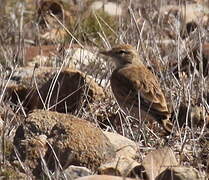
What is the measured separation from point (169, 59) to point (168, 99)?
1.28 m

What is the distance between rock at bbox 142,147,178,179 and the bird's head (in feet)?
8.79

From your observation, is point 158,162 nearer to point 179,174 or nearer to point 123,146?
point 179,174

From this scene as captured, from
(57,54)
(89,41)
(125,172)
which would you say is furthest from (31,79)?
(125,172)

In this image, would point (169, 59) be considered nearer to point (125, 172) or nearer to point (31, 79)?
point (31, 79)

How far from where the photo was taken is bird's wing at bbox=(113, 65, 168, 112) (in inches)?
322

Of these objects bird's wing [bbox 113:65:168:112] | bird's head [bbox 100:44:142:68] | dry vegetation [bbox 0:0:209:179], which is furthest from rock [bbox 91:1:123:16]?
bird's wing [bbox 113:65:168:112]

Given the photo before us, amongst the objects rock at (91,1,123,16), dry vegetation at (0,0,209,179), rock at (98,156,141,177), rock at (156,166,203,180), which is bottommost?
rock at (91,1,123,16)

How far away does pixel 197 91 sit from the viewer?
8.55 metres

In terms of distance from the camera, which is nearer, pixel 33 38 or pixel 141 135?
pixel 141 135

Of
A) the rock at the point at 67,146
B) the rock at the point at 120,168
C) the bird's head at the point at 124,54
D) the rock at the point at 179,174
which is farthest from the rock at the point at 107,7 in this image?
the rock at the point at 179,174

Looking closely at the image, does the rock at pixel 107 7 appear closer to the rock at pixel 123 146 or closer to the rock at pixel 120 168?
the rock at pixel 123 146

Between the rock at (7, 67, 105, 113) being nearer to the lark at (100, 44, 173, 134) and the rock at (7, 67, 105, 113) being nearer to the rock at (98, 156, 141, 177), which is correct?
the lark at (100, 44, 173, 134)

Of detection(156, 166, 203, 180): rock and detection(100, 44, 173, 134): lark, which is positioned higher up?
detection(156, 166, 203, 180): rock

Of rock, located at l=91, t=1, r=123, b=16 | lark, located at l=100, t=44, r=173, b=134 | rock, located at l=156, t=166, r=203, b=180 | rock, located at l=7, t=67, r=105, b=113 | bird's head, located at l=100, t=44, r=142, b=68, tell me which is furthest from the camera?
rock, located at l=91, t=1, r=123, b=16
